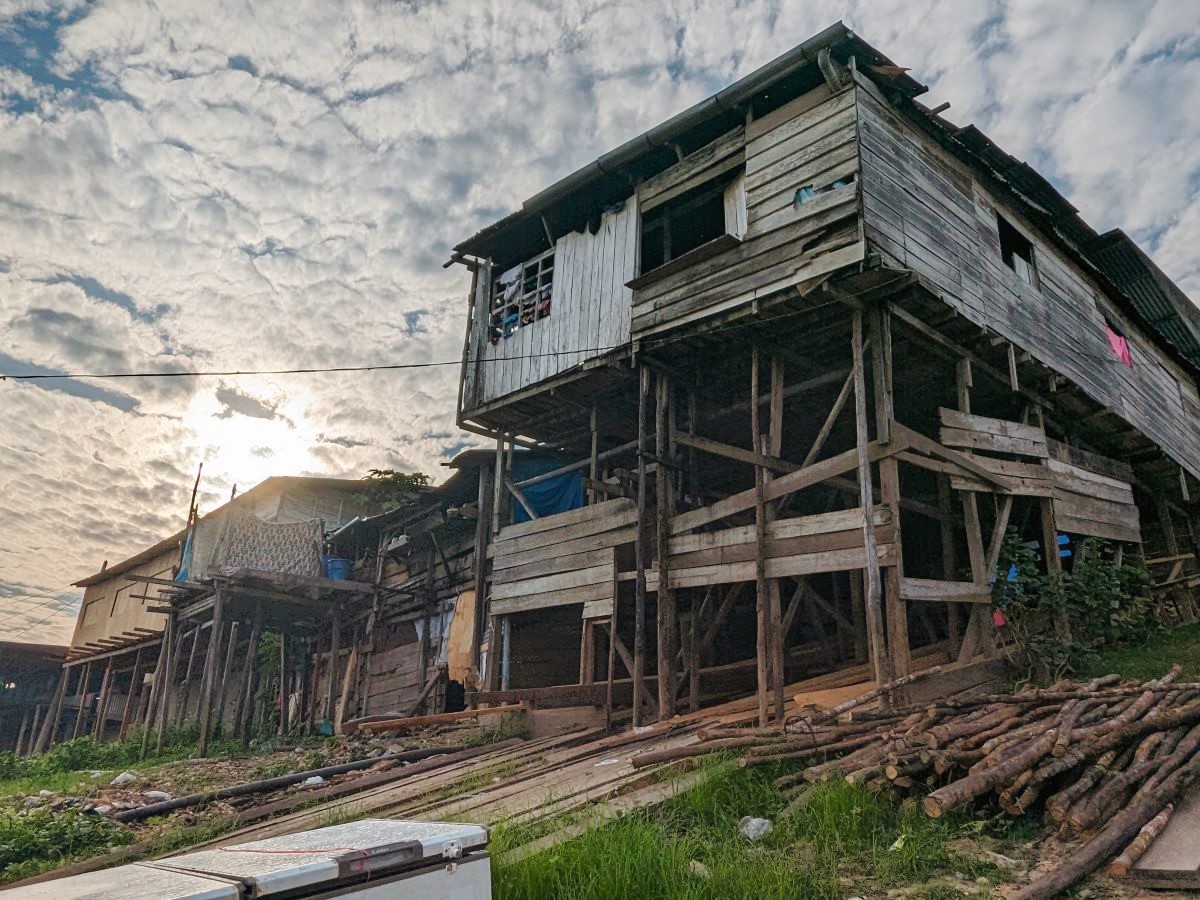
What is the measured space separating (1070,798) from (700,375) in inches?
313

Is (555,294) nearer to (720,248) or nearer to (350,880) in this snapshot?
(720,248)

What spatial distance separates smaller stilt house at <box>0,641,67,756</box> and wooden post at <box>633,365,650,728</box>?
1191 inches

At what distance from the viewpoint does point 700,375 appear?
11789 millimetres

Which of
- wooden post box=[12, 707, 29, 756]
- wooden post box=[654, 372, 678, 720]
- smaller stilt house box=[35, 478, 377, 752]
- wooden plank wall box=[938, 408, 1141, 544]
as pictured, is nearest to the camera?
wooden plank wall box=[938, 408, 1141, 544]

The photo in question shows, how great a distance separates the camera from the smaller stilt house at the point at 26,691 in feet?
103

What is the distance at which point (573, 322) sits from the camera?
504 inches

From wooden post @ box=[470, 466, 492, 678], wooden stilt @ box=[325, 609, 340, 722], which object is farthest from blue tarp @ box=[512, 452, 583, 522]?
wooden stilt @ box=[325, 609, 340, 722]

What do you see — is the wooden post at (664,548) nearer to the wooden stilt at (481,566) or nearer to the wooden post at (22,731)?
the wooden stilt at (481,566)

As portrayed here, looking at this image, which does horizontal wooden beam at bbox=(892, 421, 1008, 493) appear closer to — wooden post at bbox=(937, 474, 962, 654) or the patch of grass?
wooden post at bbox=(937, 474, 962, 654)

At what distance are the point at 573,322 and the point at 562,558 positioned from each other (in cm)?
376

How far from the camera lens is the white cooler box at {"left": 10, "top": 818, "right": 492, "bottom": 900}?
2.25 meters

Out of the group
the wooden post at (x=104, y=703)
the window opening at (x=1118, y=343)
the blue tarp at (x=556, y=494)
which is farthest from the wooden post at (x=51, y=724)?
the window opening at (x=1118, y=343)

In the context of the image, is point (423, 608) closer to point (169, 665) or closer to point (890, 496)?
point (169, 665)

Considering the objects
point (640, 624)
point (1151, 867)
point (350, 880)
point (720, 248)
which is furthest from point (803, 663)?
point (350, 880)
